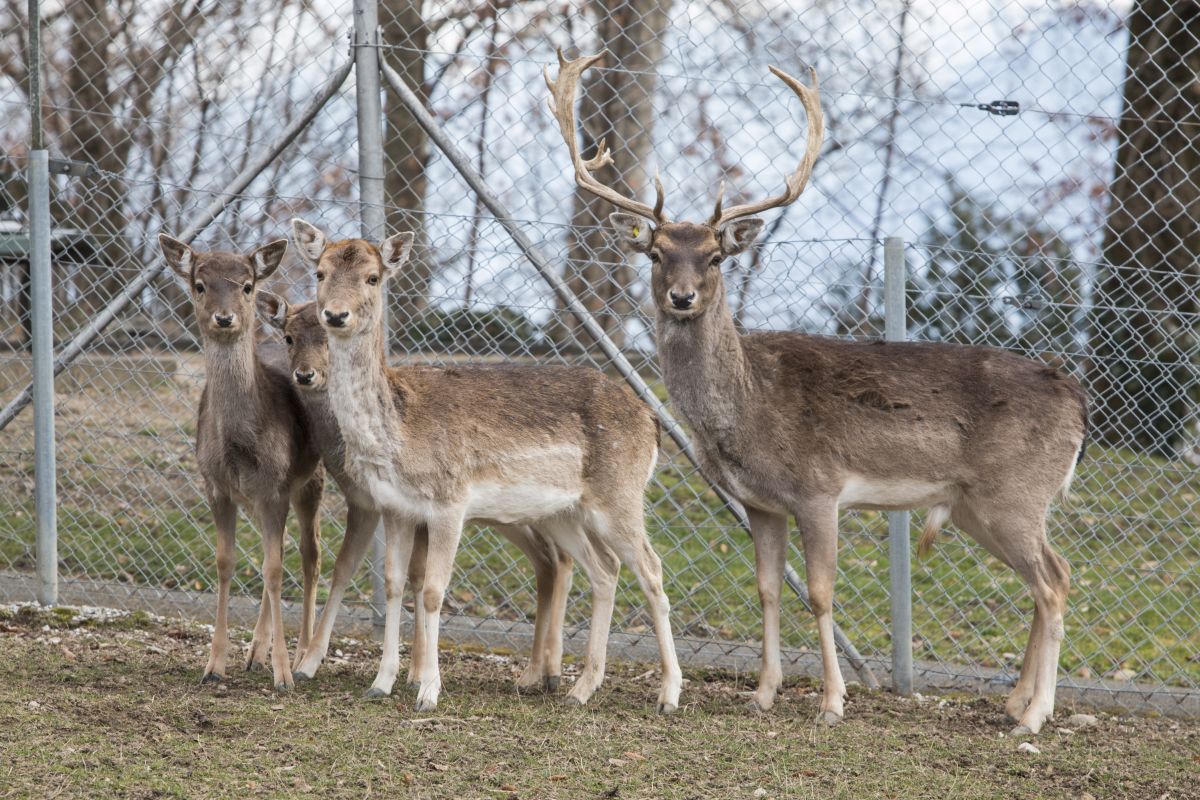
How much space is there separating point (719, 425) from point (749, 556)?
129 inches

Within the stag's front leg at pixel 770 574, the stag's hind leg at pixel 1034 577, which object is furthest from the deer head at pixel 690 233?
the stag's hind leg at pixel 1034 577

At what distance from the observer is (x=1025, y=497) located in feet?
21.5

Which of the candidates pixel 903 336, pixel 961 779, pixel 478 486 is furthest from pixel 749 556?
pixel 961 779

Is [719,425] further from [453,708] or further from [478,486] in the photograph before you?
[453,708]

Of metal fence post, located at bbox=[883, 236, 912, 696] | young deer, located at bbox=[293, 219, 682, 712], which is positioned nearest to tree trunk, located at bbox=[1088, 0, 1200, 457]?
metal fence post, located at bbox=[883, 236, 912, 696]

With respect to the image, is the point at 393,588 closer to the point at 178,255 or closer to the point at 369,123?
the point at 178,255

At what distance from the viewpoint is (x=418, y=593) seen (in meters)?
6.46

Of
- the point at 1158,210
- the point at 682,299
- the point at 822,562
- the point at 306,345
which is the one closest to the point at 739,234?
the point at 682,299

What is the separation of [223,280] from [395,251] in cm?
78

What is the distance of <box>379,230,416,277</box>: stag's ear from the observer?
6.23 m

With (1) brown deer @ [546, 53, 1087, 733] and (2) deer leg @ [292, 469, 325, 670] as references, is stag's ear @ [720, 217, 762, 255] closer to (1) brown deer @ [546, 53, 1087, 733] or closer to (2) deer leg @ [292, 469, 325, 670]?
(1) brown deer @ [546, 53, 1087, 733]

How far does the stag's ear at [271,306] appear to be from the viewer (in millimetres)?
6723

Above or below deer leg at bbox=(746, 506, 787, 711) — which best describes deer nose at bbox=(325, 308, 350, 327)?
above

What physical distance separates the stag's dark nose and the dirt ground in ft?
6.06
